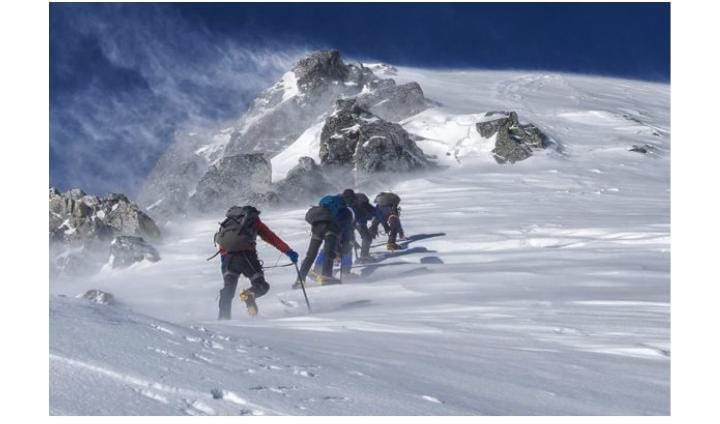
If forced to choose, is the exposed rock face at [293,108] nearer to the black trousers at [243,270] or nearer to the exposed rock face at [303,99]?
the exposed rock face at [303,99]

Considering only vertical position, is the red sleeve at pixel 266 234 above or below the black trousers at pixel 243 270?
above

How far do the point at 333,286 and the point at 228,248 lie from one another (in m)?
2.41

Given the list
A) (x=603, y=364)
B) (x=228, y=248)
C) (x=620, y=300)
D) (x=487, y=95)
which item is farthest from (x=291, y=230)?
(x=487, y=95)

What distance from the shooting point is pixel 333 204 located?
12.6 meters

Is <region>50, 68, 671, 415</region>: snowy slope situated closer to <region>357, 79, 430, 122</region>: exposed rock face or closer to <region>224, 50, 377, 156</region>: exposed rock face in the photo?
<region>357, 79, 430, 122</region>: exposed rock face

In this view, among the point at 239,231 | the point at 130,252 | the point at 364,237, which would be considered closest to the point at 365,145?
the point at 130,252

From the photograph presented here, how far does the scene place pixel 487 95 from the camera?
4522cm

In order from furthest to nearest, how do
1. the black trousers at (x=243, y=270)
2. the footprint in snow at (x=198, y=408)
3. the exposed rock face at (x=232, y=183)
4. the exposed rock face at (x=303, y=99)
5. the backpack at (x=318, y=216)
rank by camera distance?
the exposed rock face at (x=303, y=99), the exposed rock face at (x=232, y=183), the backpack at (x=318, y=216), the black trousers at (x=243, y=270), the footprint in snow at (x=198, y=408)

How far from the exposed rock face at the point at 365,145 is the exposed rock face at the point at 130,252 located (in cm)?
1103

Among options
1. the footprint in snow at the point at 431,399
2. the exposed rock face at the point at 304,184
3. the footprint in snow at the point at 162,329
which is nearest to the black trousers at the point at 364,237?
the footprint in snow at the point at 162,329

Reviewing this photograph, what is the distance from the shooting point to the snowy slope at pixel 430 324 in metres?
4.14

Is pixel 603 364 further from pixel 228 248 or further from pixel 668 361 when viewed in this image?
pixel 228 248

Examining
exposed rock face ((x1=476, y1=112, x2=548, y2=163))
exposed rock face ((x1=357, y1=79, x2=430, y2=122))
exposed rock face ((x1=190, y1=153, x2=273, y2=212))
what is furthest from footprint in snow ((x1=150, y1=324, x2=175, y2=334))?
exposed rock face ((x1=357, y1=79, x2=430, y2=122))

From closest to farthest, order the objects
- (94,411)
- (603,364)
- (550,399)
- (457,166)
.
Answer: (94,411) → (550,399) → (603,364) → (457,166)
